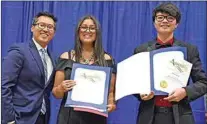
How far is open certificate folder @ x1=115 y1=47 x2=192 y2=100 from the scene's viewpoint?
1438 mm

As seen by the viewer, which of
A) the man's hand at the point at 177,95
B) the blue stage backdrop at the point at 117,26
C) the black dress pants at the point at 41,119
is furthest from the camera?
the blue stage backdrop at the point at 117,26

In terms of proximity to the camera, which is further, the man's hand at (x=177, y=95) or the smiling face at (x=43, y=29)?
the smiling face at (x=43, y=29)

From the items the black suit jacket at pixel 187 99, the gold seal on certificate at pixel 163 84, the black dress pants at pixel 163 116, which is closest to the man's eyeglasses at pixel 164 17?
the black suit jacket at pixel 187 99

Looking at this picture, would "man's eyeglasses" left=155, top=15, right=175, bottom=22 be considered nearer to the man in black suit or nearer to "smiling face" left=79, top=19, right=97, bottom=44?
the man in black suit

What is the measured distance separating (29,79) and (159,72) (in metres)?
0.64

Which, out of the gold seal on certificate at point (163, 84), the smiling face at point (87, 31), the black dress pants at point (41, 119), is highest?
the smiling face at point (87, 31)

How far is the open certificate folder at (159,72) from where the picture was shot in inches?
56.6

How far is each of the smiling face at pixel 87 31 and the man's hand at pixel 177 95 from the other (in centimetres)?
51

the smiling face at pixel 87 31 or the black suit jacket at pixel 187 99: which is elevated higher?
the smiling face at pixel 87 31

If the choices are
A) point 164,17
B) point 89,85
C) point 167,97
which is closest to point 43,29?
point 89,85

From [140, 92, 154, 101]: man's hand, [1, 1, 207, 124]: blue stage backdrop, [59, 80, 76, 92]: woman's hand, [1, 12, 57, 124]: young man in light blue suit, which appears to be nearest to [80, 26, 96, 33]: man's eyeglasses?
[1, 12, 57, 124]: young man in light blue suit

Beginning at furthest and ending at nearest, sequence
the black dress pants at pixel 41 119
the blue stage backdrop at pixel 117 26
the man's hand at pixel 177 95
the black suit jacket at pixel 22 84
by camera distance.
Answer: the blue stage backdrop at pixel 117 26 < the black dress pants at pixel 41 119 < the black suit jacket at pixel 22 84 < the man's hand at pixel 177 95

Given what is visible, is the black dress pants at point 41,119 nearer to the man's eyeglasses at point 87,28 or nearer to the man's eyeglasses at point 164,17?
the man's eyeglasses at point 87,28

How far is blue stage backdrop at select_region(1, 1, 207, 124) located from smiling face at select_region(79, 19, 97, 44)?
0.66 meters
